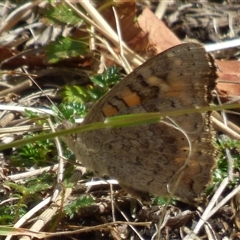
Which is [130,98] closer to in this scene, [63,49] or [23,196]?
[23,196]

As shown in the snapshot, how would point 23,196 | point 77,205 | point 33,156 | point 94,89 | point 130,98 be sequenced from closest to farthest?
point 23,196
point 77,205
point 130,98
point 33,156
point 94,89

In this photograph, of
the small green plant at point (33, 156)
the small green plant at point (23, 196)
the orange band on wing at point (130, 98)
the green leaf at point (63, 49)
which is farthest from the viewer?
the green leaf at point (63, 49)

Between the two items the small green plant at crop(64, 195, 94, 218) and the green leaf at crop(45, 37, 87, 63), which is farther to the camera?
the green leaf at crop(45, 37, 87, 63)

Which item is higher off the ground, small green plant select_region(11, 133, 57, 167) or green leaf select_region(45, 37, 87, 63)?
green leaf select_region(45, 37, 87, 63)

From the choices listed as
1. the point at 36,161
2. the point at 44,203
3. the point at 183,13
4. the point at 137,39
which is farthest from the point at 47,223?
the point at 183,13

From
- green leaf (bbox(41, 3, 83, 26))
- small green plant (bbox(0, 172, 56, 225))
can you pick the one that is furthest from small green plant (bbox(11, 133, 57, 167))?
green leaf (bbox(41, 3, 83, 26))

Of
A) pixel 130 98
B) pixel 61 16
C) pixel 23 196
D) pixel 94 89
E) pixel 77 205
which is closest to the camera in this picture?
pixel 23 196

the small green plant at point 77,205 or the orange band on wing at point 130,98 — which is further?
the orange band on wing at point 130,98

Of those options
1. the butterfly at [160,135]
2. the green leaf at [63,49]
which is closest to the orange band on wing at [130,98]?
the butterfly at [160,135]

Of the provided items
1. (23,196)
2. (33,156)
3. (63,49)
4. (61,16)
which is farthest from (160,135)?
(61,16)

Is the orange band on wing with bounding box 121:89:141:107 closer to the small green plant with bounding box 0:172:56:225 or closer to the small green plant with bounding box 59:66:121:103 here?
the small green plant with bounding box 0:172:56:225

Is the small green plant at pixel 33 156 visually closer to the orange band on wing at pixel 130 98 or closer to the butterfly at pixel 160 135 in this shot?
the butterfly at pixel 160 135
